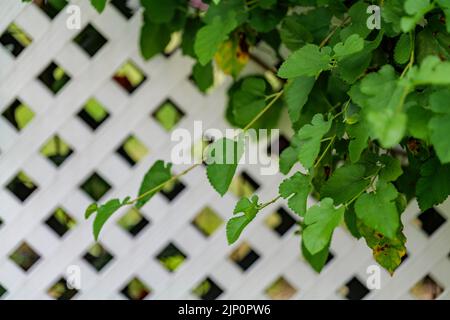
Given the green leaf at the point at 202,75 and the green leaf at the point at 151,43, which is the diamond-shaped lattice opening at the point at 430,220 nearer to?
the green leaf at the point at 202,75

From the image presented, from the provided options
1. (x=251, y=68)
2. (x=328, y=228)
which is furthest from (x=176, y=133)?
(x=328, y=228)

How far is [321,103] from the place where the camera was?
Answer: 1.37m

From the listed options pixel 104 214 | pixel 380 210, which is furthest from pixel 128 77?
pixel 380 210

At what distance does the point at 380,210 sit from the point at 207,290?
1016 millimetres

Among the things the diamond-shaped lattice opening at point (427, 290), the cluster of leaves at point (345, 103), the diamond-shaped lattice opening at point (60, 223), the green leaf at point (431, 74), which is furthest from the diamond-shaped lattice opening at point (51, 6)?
the green leaf at point (431, 74)

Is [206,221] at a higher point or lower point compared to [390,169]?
lower

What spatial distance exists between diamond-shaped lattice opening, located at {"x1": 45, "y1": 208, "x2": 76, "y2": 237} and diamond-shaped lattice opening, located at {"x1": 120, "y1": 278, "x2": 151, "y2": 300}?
0.20 meters

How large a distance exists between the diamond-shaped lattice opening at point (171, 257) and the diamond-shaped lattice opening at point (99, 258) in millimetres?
124

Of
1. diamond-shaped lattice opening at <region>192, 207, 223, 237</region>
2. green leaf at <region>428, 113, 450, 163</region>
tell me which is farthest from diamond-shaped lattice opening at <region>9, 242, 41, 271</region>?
green leaf at <region>428, 113, 450, 163</region>

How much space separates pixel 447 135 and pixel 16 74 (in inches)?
44.7

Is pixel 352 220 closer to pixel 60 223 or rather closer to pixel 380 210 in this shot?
pixel 380 210

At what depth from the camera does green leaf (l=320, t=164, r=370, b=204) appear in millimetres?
1122

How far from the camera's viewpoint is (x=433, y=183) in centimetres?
119

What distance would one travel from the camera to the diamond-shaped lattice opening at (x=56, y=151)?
1896mm
